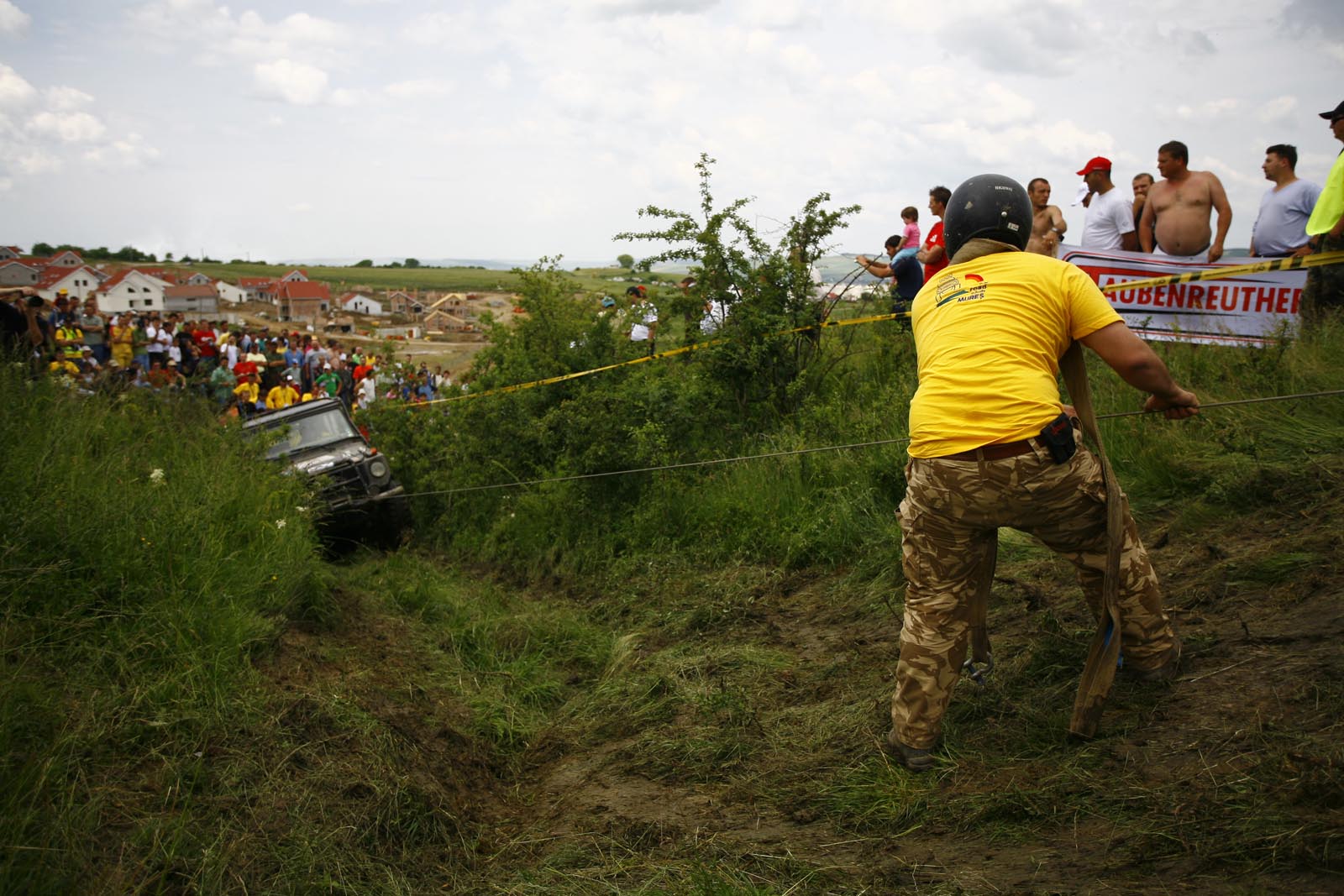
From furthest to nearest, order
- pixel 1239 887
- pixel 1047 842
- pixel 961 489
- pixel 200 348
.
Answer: pixel 200 348, pixel 961 489, pixel 1047 842, pixel 1239 887

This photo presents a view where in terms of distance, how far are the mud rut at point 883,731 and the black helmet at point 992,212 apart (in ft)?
6.63

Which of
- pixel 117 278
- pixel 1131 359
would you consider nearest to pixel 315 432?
pixel 1131 359

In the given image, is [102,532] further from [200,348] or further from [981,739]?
[200,348]

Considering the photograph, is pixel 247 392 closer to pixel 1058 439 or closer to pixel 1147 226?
pixel 1147 226

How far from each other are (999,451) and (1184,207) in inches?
Result: 243

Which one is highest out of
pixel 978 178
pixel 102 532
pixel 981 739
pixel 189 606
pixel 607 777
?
pixel 978 178

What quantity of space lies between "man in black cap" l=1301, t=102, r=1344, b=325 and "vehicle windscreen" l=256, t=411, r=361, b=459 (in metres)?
10.2

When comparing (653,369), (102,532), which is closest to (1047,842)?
(102,532)

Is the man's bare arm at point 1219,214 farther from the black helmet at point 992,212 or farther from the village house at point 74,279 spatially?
the village house at point 74,279

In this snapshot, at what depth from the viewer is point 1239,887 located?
9.17 feet

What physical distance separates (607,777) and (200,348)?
18.0 metres

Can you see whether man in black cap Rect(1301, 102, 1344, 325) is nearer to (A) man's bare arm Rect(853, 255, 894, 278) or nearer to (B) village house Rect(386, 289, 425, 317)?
(A) man's bare arm Rect(853, 255, 894, 278)

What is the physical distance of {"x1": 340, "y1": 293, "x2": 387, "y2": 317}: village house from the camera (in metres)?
102

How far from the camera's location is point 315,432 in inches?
478
